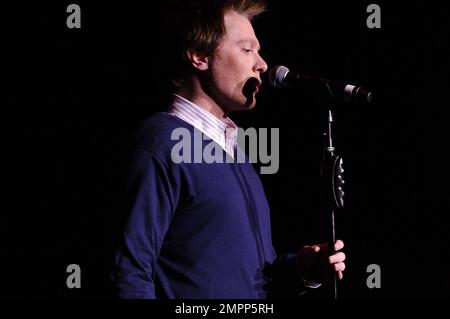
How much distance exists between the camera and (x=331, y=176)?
155 centimetres

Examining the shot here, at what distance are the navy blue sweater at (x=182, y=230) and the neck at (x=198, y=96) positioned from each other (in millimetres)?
152

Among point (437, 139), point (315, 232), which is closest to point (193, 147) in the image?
point (315, 232)

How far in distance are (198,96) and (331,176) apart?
0.56 metres

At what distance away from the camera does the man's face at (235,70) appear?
5.95 feet

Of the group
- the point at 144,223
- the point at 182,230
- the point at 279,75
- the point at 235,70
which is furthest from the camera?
the point at 235,70

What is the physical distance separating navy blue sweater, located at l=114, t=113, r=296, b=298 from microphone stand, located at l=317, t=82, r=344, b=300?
10.5 inches

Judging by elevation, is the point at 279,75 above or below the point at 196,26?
below

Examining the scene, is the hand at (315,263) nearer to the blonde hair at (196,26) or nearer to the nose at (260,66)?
the nose at (260,66)

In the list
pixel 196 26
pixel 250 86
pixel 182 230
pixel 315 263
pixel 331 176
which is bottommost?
pixel 315 263

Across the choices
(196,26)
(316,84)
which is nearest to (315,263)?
(316,84)

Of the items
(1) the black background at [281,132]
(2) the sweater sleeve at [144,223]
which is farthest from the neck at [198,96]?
(1) the black background at [281,132]

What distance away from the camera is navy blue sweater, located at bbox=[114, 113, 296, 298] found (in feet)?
4.79

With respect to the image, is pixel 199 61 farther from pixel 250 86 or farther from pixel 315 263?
pixel 315 263

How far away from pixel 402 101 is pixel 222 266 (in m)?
1.58
